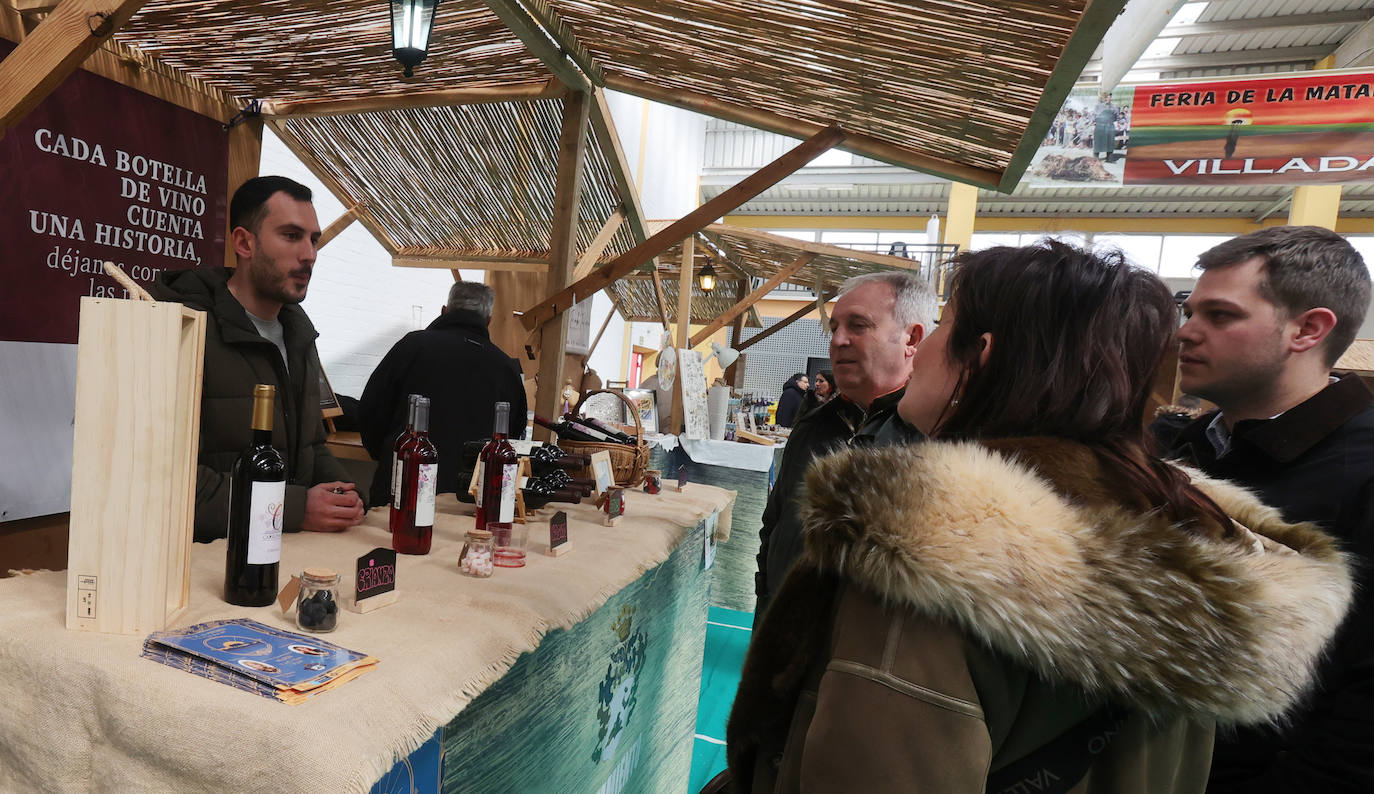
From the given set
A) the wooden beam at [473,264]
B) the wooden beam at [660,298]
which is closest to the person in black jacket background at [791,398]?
the wooden beam at [660,298]

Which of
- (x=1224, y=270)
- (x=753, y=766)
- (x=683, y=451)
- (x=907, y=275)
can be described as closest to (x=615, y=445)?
(x=907, y=275)

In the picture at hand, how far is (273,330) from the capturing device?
80.7 inches

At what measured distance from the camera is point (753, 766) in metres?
1.00

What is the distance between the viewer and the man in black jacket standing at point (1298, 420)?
1.13 meters

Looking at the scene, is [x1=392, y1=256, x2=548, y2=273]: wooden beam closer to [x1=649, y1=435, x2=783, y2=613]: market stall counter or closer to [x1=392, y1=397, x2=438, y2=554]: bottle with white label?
[x1=649, y1=435, x2=783, y2=613]: market stall counter

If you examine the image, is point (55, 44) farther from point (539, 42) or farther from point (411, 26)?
point (539, 42)

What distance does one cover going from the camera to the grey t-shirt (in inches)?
78.9

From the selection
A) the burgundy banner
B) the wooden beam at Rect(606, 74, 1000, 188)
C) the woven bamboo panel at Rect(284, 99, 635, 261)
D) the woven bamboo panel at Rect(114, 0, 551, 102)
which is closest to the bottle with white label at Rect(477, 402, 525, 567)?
the woven bamboo panel at Rect(114, 0, 551, 102)

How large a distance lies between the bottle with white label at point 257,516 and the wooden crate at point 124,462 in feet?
0.34

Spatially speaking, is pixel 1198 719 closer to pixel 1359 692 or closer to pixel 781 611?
pixel 781 611

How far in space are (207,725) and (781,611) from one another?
2.28 ft

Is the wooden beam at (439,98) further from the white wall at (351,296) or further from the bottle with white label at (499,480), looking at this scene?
the white wall at (351,296)

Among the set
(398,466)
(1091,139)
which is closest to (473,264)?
(398,466)

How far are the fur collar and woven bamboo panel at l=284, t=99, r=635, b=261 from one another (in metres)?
3.02
